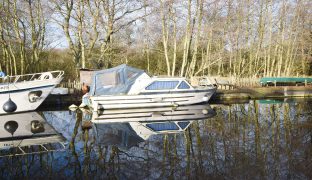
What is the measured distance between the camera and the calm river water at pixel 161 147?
787 centimetres

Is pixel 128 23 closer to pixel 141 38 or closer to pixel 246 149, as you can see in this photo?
pixel 141 38

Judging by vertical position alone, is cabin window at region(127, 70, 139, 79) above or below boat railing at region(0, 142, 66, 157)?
above

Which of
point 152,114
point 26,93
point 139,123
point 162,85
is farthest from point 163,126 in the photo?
point 26,93

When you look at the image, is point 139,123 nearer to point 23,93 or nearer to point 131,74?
point 131,74

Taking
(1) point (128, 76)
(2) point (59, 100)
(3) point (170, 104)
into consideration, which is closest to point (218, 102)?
(3) point (170, 104)

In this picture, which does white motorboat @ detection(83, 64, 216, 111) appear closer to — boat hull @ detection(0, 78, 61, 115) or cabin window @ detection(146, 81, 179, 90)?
cabin window @ detection(146, 81, 179, 90)

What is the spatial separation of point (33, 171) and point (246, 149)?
6.02 metres

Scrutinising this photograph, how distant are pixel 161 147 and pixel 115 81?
10698 mm

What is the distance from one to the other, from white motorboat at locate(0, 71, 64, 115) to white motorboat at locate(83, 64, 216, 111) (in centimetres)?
262

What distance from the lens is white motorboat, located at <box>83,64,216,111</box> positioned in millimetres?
19859

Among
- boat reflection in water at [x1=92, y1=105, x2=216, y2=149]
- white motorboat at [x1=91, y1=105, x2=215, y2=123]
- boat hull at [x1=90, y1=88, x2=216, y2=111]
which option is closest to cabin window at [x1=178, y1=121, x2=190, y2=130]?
boat reflection in water at [x1=92, y1=105, x2=216, y2=149]

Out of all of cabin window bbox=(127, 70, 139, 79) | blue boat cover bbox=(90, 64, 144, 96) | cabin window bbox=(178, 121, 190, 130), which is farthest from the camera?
cabin window bbox=(127, 70, 139, 79)

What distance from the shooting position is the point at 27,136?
1259 cm

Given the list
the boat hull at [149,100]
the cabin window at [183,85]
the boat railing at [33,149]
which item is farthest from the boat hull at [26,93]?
the boat railing at [33,149]
